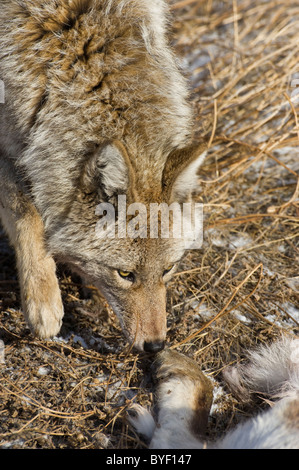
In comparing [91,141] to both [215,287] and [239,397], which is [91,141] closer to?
[215,287]

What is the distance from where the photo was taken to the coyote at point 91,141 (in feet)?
10.1

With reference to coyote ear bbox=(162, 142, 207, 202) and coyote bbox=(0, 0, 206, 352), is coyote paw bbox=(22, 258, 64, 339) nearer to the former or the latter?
coyote bbox=(0, 0, 206, 352)

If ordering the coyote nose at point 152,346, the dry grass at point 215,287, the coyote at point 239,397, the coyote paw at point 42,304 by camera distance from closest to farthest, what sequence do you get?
the coyote at point 239,397, the dry grass at point 215,287, the coyote nose at point 152,346, the coyote paw at point 42,304

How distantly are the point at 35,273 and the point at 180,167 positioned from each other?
118 cm

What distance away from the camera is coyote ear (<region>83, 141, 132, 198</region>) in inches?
110

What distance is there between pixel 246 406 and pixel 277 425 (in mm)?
429

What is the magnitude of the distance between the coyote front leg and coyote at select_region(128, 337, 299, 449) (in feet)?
2.48

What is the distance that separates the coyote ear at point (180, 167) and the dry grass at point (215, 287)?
1040mm

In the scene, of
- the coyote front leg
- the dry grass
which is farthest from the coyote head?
the dry grass

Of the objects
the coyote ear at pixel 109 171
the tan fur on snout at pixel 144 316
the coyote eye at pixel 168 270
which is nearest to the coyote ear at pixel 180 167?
the coyote ear at pixel 109 171

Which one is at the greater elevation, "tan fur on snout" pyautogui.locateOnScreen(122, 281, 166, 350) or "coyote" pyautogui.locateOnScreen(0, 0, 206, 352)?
"coyote" pyautogui.locateOnScreen(0, 0, 206, 352)

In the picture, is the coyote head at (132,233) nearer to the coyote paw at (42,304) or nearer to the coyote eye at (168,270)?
the coyote eye at (168,270)

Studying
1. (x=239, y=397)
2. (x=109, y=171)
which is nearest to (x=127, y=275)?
(x=109, y=171)

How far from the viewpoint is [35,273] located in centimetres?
338
